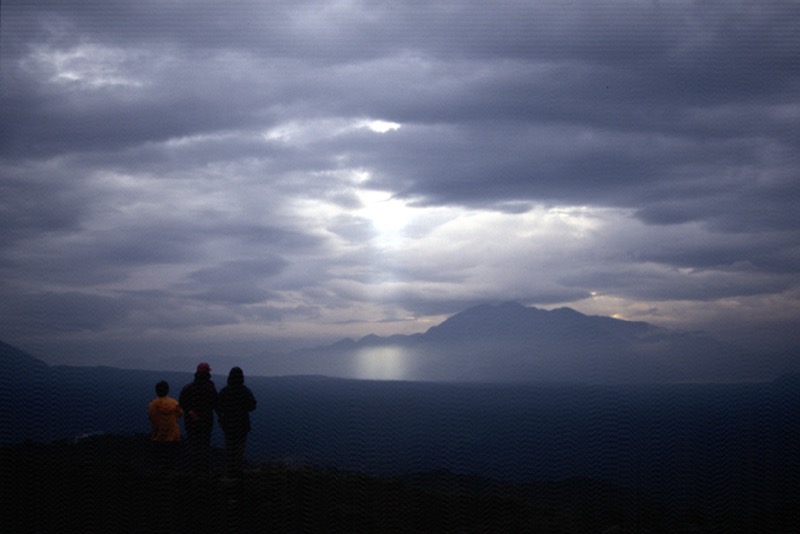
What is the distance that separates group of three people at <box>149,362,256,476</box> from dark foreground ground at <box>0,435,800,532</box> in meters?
0.47

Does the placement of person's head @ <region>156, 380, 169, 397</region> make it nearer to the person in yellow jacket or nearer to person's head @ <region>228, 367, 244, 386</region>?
the person in yellow jacket

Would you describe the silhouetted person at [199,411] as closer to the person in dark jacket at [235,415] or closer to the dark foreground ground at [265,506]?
the person in dark jacket at [235,415]

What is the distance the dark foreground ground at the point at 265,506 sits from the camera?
10.6 m

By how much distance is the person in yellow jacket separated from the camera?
12.3 metres

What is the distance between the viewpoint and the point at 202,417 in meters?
13.0

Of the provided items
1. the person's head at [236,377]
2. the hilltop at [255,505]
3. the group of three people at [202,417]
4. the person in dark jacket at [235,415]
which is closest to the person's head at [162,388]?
the group of three people at [202,417]

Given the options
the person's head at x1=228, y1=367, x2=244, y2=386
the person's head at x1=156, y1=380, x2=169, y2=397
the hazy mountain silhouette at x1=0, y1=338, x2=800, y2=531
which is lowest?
the hazy mountain silhouette at x1=0, y1=338, x2=800, y2=531

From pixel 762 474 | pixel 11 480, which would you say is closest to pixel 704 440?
pixel 762 474

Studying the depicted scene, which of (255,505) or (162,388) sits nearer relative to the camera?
(255,505)

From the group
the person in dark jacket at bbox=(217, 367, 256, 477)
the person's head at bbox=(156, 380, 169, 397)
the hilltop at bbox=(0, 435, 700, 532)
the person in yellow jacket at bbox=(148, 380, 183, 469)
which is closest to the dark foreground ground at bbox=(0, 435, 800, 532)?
the hilltop at bbox=(0, 435, 700, 532)

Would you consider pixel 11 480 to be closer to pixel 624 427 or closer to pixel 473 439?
pixel 473 439

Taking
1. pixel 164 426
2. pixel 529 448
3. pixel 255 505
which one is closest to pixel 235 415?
pixel 164 426

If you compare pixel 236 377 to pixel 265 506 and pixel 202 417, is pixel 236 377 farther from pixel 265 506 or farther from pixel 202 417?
pixel 265 506

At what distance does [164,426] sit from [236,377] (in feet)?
5.74
